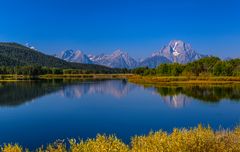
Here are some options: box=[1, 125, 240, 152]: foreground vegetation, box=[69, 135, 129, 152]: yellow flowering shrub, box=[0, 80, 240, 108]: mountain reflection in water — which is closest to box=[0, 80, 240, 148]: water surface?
box=[0, 80, 240, 108]: mountain reflection in water

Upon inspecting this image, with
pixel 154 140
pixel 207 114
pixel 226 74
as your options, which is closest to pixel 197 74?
pixel 226 74

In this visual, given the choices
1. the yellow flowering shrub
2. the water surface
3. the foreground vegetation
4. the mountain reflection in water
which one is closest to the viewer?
the yellow flowering shrub

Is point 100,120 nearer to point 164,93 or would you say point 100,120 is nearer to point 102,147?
point 102,147

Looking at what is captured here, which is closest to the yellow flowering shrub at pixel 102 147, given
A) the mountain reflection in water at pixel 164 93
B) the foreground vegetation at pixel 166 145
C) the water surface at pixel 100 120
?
the foreground vegetation at pixel 166 145

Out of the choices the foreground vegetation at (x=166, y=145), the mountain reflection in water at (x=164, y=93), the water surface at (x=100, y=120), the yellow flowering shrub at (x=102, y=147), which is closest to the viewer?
the yellow flowering shrub at (x=102, y=147)

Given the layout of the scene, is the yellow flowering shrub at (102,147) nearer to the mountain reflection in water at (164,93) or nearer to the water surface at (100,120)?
the water surface at (100,120)

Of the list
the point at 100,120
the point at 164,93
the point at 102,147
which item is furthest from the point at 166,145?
the point at 164,93

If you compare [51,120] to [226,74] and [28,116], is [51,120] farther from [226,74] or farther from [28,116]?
[226,74]

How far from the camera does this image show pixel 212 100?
85.9m

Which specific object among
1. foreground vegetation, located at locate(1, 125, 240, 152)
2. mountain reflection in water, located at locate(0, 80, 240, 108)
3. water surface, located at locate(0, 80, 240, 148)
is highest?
foreground vegetation, located at locate(1, 125, 240, 152)

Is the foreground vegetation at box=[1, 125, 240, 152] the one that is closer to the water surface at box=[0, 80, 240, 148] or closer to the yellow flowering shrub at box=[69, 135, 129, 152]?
the yellow flowering shrub at box=[69, 135, 129, 152]

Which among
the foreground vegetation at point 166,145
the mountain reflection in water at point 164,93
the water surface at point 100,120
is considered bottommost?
the water surface at point 100,120

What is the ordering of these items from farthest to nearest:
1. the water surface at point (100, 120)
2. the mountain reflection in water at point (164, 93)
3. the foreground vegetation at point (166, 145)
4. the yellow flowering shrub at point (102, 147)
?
the mountain reflection in water at point (164, 93), the water surface at point (100, 120), the foreground vegetation at point (166, 145), the yellow flowering shrub at point (102, 147)

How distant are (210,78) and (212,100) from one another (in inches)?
3286
